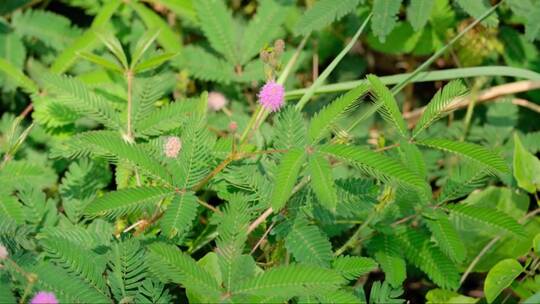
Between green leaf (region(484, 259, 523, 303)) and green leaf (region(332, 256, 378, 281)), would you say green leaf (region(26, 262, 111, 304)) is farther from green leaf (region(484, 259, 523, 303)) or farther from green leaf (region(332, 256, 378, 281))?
green leaf (region(484, 259, 523, 303))

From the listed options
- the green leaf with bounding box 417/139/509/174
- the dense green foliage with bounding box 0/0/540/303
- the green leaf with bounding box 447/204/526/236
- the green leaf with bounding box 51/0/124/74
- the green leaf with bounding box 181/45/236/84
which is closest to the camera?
the dense green foliage with bounding box 0/0/540/303

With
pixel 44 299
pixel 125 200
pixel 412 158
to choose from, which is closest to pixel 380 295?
pixel 412 158

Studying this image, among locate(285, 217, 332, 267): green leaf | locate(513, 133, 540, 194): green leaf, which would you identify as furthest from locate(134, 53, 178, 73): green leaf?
locate(513, 133, 540, 194): green leaf

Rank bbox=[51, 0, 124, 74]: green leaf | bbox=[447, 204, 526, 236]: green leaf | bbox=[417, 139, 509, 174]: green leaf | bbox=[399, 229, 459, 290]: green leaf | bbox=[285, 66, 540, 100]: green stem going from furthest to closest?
bbox=[51, 0, 124, 74]: green leaf < bbox=[285, 66, 540, 100]: green stem < bbox=[399, 229, 459, 290]: green leaf < bbox=[447, 204, 526, 236]: green leaf < bbox=[417, 139, 509, 174]: green leaf

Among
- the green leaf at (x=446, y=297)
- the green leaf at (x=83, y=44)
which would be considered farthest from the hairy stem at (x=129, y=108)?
the green leaf at (x=446, y=297)

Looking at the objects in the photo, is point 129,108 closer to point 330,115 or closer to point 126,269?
point 126,269
